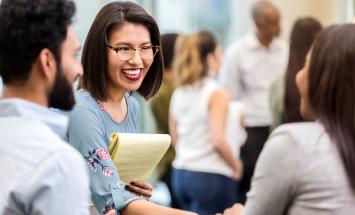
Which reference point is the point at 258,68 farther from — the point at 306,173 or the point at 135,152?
the point at 306,173

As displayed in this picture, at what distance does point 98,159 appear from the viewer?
2.39 meters

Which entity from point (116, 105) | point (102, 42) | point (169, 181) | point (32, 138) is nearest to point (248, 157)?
point (169, 181)

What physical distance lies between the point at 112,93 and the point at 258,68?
124 inches

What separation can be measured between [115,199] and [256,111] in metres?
3.28

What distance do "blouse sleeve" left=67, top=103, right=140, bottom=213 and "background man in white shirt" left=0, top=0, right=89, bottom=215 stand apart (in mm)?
518

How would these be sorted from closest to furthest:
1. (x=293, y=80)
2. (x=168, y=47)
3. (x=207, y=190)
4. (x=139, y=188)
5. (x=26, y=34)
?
(x=26, y=34), (x=139, y=188), (x=293, y=80), (x=207, y=190), (x=168, y=47)

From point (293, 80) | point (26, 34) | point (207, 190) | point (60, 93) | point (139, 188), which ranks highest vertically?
point (26, 34)

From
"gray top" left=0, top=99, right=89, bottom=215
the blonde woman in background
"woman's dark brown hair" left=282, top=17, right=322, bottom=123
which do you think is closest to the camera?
"gray top" left=0, top=99, right=89, bottom=215

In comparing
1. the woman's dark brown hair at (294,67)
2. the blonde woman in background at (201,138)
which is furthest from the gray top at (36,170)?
the blonde woman in background at (201,138)

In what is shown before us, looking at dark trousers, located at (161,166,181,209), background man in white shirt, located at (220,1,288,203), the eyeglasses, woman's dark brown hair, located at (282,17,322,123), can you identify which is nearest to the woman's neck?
the eyeglasses

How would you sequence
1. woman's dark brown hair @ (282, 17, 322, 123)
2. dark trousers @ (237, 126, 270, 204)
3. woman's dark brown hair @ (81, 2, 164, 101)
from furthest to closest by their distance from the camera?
dark trousers @ (237, 126, 270, 204), woman's dark brown hair @ (282, 17, 322, 123), woman's dark brown hair @ (81, 2, 164, 101)

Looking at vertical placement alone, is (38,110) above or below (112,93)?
above

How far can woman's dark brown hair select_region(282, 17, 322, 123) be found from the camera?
4.35 meters

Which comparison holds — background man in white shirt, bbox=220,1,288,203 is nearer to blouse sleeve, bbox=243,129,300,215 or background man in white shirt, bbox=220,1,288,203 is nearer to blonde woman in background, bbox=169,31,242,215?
blonde woman in background, bbox=169,31,242,215
